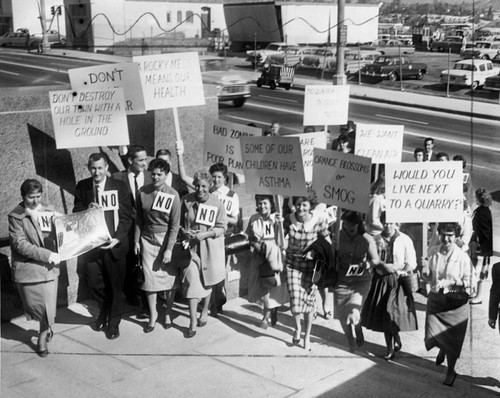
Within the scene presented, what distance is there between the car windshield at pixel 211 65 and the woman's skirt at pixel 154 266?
20266 millimetres

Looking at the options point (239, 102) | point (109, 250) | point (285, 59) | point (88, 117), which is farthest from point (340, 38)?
point (109, 250)

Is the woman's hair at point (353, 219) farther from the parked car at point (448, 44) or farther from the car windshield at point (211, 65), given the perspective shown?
the parked car at point (448, 44)

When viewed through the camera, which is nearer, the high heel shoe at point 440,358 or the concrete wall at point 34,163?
the high heel shoe at point 440,358

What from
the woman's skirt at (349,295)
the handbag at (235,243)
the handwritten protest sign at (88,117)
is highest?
the handwritten protest sign at (88,117)

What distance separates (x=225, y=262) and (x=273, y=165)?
125 cm

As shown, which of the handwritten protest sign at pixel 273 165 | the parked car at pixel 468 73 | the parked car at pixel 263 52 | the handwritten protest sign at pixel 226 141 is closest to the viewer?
the handwritten protest sign at pixel 273 165

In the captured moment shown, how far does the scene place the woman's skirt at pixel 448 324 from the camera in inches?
285

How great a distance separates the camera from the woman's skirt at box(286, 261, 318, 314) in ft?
25.8

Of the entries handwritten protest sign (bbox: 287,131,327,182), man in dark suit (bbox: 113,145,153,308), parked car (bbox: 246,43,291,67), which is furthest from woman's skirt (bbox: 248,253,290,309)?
parked car (bbox: 246,43,291,67)

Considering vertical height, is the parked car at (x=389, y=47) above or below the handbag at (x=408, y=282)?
above

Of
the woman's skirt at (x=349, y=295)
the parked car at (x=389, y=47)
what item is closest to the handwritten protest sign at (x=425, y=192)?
the woman's skirt at (x=349, y=295)

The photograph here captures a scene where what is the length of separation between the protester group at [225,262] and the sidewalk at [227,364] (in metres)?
0.16

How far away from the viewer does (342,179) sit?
7977 mm

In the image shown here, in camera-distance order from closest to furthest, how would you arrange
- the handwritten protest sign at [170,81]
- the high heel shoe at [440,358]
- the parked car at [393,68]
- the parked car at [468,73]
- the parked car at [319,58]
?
the high heel shoe at [440,358], the handwritten protest sign at [170,81], the parked car at [468,73], the parked car at [393,68], the parked car at [319,58]
